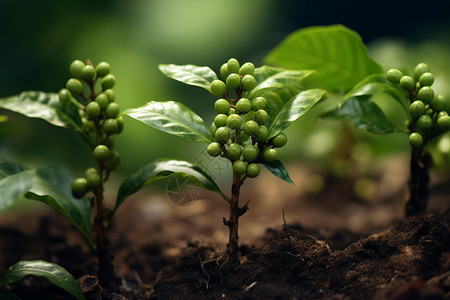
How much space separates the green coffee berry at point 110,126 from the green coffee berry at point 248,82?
0.29 m

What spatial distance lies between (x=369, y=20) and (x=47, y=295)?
279 centimetres

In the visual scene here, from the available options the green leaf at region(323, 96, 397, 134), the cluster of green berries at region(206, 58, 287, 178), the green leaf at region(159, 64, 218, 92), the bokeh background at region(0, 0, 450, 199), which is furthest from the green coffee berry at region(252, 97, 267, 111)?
the bokeh background at region(0, 0, 450, 199)

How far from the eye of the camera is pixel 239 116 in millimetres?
878

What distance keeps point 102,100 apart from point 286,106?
404mm

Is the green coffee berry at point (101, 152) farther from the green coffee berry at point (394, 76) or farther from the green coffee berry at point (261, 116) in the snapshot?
the green coffee berry at point (394, 76)

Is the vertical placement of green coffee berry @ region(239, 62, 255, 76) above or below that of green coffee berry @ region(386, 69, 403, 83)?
above

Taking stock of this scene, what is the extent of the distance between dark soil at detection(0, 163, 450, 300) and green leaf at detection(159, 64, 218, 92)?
0.36m

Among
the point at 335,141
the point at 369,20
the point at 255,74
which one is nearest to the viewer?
the point at 255,74

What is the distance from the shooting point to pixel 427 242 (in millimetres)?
923

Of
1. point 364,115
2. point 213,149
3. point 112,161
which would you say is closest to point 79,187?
point 112,161

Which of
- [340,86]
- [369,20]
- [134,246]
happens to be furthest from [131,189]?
[369,20]

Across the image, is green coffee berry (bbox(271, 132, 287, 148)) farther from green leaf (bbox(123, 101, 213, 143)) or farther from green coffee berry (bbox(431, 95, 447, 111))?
green coffee berry (bbox(431, 95, 447, 111))

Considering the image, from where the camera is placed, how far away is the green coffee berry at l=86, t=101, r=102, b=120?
3.11ft

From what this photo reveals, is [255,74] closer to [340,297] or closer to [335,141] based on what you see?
[340,297]
